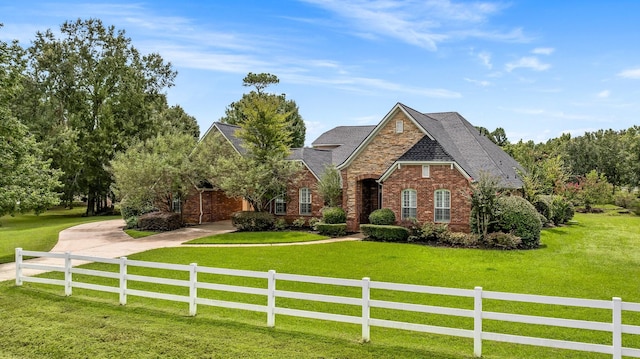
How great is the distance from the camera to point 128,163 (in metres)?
28.2

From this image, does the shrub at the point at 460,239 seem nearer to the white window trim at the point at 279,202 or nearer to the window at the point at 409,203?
the window at the point at 409,203

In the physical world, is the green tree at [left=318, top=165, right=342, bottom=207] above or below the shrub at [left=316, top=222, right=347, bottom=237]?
above

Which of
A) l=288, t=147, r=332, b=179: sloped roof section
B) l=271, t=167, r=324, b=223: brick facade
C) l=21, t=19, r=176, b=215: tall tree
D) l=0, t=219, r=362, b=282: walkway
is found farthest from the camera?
l=21, t=19, r=176, b=215: tall tree

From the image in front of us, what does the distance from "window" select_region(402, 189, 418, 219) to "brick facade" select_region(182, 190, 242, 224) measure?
15150 millimetres

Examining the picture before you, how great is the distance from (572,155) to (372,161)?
1967 inches

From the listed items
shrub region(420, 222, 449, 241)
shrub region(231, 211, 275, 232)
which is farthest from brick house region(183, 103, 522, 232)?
shrub region(231, 211, 275, 232)

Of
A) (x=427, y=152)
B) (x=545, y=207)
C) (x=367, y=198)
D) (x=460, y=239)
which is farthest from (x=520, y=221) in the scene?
(x=545, y=207)

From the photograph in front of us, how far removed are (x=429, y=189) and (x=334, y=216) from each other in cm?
584

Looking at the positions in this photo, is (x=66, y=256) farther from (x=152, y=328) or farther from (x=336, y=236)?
(x=336, y=236)

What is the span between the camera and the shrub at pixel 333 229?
25906mm

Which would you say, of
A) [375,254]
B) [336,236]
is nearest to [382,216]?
[336,236]

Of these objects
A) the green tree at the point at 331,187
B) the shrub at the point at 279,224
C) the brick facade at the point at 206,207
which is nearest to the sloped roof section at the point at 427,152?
the green tree at the point at 331,187

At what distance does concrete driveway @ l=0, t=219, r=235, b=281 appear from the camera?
18.5 meters

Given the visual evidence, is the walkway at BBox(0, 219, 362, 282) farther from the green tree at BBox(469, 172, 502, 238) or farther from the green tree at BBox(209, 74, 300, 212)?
the green tree at BBox(469, 172, 502, 238)
